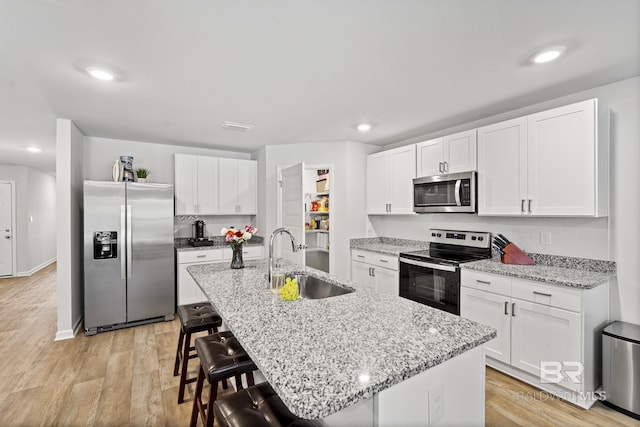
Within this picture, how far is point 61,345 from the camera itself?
317 cm

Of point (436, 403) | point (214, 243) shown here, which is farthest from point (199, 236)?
point (436, 403)

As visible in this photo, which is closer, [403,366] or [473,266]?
[403,366]

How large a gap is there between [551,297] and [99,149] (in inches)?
205

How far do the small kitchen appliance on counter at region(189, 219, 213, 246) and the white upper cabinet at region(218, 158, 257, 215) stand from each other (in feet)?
1.15

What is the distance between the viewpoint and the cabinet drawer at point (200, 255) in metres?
4.13

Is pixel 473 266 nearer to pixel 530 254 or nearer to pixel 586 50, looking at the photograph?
pixel 530 254

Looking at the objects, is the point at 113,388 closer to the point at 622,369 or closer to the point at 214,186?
the point at 214,186

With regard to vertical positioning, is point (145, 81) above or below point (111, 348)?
above

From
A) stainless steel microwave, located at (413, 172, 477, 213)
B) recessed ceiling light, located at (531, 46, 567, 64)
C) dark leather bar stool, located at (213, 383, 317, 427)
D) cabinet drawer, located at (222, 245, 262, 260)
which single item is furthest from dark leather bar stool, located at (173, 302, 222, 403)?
recessed ceiling light, located at (531, 46, 567, 64)

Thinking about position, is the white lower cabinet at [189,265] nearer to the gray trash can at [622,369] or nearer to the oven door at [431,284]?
the oven door at [431,284]

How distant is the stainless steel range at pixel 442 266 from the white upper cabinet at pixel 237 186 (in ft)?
8.51

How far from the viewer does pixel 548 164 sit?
252cm

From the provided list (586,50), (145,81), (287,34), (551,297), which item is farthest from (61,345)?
(586,50)

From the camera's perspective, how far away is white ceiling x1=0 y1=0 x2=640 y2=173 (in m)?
1.55
